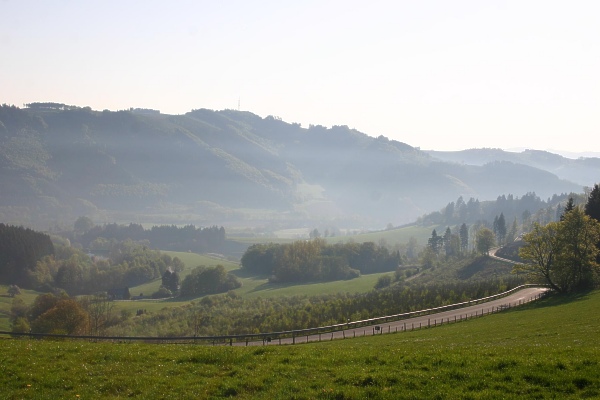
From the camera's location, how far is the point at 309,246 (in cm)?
16800

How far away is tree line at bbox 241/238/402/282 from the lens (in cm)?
15612

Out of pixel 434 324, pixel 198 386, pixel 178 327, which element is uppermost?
pixel 198 386

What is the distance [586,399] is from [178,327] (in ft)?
253

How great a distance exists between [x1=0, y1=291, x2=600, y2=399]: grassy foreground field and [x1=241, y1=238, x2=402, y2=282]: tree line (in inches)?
5322

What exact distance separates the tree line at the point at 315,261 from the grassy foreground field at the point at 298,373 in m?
135

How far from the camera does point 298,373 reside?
16016 millimetres

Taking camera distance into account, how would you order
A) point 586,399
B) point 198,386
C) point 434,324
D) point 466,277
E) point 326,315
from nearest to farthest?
point 586,399
point 198,386
point 434,324
point 326,315
point 466,277

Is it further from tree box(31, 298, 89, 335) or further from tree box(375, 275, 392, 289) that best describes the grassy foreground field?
tree box(375, 275, 392, 289)

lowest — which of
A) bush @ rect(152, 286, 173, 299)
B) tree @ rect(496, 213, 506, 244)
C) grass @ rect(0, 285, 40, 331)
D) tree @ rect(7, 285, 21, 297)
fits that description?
bush @ rect(152, 286, 173, 299)

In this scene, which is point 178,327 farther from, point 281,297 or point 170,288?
point 170,288

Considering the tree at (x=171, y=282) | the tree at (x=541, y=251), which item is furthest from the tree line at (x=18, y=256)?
the tree at (x=541, y=251)

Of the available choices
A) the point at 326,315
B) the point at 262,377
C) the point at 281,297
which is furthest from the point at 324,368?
the point at 281,297

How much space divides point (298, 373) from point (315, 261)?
475ft

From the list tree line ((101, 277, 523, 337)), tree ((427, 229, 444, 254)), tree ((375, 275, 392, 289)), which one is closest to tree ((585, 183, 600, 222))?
tree line ((101, 277, 523, 337))
